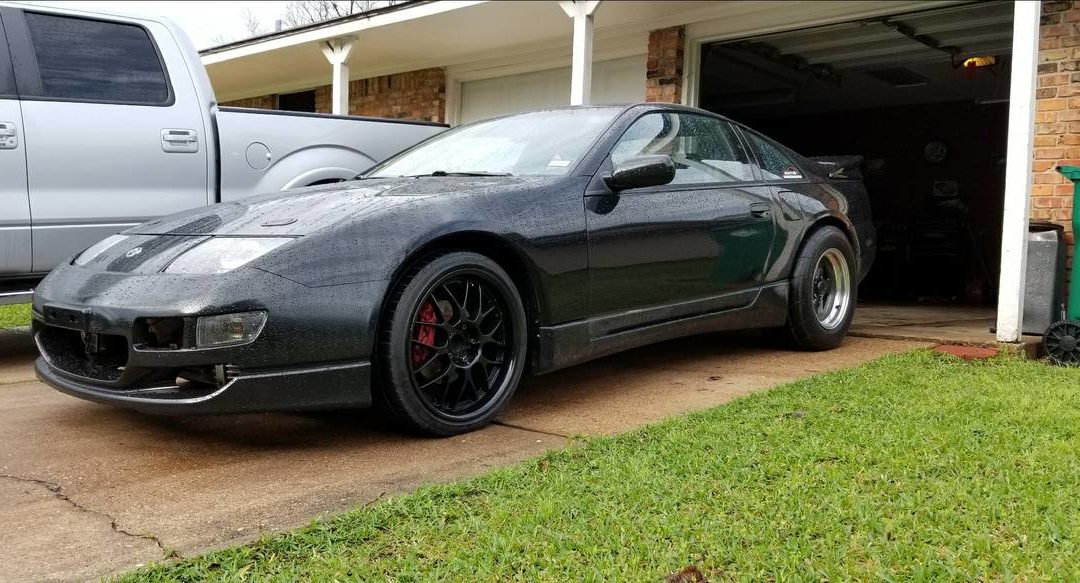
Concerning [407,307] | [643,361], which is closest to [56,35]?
[407,307]

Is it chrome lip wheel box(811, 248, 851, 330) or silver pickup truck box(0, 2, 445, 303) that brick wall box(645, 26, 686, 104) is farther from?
silver pickup truck box(0, 2, 445, 303)

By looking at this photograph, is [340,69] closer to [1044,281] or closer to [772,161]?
[772,161]

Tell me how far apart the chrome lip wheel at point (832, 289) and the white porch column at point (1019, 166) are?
0.89 m

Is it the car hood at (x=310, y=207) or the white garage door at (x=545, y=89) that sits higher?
the white garage door at (x=545, y=89)

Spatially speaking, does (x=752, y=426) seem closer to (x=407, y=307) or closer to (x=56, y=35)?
(x=407, y=307)

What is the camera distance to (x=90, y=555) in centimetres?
213

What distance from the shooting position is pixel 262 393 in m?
2.81

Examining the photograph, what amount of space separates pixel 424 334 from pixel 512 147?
51.7 inches

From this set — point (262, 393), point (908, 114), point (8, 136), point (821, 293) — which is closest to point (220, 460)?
point (262, 393)

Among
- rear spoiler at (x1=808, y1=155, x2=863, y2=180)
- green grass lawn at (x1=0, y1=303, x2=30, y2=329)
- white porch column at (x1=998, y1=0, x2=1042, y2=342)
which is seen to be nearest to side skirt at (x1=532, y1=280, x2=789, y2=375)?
rear spoiler at (x1=808, y1=155, x2=863, y2=180)

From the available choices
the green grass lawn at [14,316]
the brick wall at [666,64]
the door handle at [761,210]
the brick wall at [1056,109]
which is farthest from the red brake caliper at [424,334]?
the brick wall at [666,64]

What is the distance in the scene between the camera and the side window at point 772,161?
4918mm

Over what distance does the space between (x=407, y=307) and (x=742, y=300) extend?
2136 millimetres

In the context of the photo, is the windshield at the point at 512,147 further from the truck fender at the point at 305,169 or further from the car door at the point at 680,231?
the truck fender at the point at 305,169
